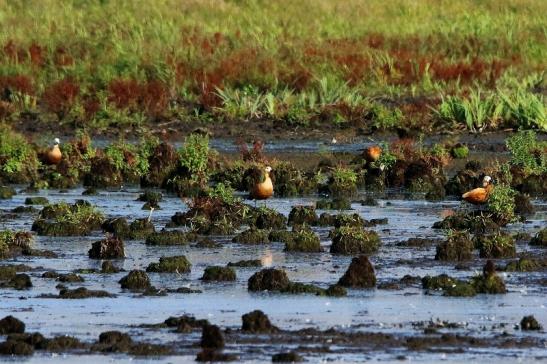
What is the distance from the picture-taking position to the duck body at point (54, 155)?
26467 mm

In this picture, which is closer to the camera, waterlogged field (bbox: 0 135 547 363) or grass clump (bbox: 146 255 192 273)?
waterlogged field (bbox: 0 135 547 363)

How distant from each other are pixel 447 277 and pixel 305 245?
2.77 m

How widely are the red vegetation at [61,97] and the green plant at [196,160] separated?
845 cm

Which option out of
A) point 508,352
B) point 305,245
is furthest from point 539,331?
point 305,245

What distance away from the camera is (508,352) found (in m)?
13.1

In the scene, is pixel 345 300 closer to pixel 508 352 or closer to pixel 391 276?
pixel 391 276

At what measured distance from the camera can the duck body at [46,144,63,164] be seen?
86.8 feet

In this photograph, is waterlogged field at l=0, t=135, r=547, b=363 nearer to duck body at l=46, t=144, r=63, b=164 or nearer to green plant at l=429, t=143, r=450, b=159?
green plant at l=429, t=143, r=450, b=159

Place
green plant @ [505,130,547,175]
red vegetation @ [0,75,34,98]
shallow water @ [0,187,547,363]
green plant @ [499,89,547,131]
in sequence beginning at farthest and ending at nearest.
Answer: red vegetation @ [0,75,34,98] < green plant @ [499,89,547,131] < green plant @ [505,130,547,175] < shallow water @ [0,187,547,363]

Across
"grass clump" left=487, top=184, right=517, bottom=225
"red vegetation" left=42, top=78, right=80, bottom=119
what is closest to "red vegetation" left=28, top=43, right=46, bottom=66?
"red vegetation" left=42, top=78, right=80, bottom=119

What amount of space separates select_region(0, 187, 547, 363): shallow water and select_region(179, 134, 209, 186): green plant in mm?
5117

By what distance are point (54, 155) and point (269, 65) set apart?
949 cm

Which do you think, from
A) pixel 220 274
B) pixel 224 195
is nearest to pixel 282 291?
pixel 220 274

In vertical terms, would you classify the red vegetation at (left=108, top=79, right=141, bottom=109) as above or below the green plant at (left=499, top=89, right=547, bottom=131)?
above
